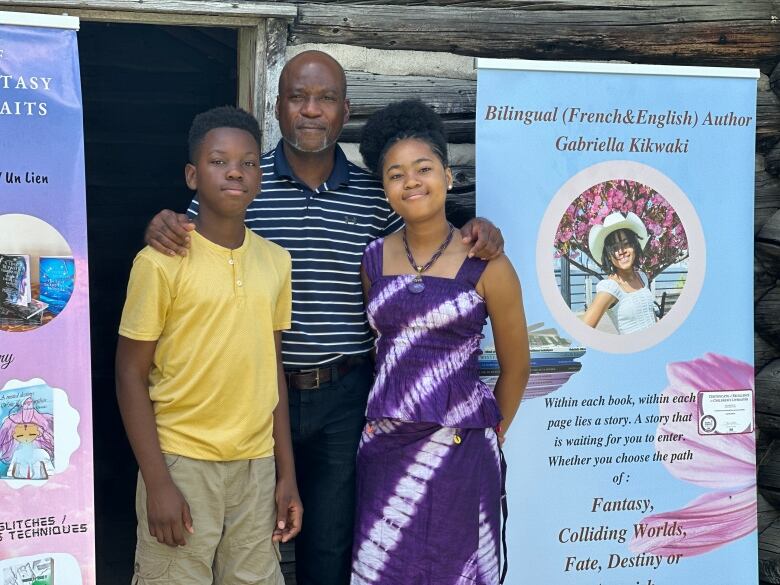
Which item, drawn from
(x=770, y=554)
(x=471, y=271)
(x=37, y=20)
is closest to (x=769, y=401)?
(x=770, y=554)

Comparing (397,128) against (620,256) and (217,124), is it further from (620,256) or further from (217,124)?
(620,256)

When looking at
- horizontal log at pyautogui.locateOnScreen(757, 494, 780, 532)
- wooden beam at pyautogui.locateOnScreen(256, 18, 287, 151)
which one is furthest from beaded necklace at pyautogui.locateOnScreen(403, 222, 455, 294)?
horizontal log at pyautogui.locateOnScreen(757, 494, 780, 532)

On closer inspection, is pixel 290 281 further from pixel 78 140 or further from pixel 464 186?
pixel 464 186

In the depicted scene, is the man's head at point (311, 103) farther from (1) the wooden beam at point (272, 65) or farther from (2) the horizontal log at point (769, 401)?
(2) the horizontal log at point (769, 401)

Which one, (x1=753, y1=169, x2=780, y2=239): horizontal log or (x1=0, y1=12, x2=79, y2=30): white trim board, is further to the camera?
(x1=753, y1=169, x2=780, y2=239): horizontal log

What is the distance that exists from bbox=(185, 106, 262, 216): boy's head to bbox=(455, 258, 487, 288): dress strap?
63 centimetres

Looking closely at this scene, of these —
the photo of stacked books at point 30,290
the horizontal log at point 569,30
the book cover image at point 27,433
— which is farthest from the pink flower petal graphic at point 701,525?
the photo of stacked books at point 30,290

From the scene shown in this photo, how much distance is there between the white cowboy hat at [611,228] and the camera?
347cm

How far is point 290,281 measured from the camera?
9.78ft

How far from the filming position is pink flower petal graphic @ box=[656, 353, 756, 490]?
354cm

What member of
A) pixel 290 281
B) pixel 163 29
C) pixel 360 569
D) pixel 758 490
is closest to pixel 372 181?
pixel 290 281

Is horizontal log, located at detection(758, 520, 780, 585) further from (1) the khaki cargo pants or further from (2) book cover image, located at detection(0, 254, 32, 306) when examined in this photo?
(2) book cover image, located at detection(0, 254, 32, 306)

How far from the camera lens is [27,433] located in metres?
2.87

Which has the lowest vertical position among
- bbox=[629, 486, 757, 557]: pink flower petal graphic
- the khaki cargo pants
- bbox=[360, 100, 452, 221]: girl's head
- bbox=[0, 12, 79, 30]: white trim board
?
bbox=[629, 486, 757, 557]: pink flower petal graphic
